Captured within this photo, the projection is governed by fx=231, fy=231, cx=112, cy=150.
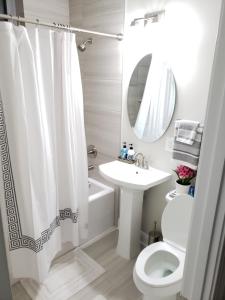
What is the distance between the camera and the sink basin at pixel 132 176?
1.82 meters

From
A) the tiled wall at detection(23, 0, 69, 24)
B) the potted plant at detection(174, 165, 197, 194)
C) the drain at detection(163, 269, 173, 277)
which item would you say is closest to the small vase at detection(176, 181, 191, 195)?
the potted plant at detection(174, 165, 197, 194)

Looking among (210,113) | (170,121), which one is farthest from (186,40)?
(210,113)

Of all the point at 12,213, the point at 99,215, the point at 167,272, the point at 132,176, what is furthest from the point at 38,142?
the point at 167,272

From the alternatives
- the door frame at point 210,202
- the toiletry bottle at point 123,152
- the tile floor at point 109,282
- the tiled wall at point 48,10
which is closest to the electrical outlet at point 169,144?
the toiletry bottle at point 123,152

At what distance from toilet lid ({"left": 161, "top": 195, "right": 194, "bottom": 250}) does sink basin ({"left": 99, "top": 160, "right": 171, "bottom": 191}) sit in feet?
0.80

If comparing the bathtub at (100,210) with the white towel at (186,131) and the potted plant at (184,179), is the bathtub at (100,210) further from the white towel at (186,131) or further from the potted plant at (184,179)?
the white towel at (186,131)

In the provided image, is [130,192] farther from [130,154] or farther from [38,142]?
[38,142]

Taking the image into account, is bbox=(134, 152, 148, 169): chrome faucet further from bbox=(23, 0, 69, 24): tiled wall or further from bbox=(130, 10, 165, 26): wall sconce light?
bbox=(23, 0, 69, 24): tiled wall

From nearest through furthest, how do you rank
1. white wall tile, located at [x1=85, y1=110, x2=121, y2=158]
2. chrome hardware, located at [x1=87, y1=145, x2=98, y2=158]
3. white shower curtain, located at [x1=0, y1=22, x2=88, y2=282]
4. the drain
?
white shower curtain, located at [x1=0, y1=22, x2=88, y2=282], the drain, white wall tile, located at [x1=85, y1=110, x2=121, y2=158], chrome hardware, located at [x1=87, y1=145, x2=98, y2=158]

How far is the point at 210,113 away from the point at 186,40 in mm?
1480

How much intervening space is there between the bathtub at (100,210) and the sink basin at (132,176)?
38 cm

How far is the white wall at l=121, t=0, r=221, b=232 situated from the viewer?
1.61 meters

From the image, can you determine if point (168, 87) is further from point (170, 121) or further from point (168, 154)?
point (168, 154)

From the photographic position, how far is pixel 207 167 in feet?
1.65
